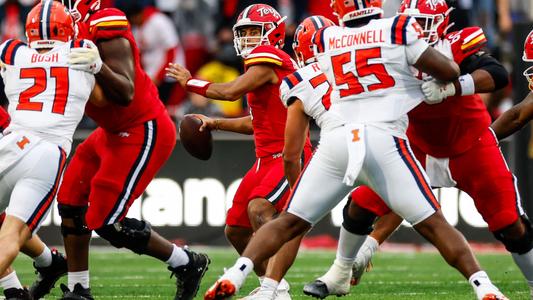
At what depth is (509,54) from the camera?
13.5 m

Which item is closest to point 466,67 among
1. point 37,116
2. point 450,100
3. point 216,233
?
point 450,100

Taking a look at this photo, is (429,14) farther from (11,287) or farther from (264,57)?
(11,287)

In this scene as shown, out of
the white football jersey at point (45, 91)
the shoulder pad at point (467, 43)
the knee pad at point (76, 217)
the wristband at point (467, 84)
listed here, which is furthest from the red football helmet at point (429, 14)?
the knee pad at point (76, 217)

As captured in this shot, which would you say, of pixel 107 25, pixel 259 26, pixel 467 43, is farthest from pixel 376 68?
pixel 259 26

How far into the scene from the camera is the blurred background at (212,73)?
37.8 feet

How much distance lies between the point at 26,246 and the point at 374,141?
7.98ft

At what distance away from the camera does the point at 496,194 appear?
668 centimetres

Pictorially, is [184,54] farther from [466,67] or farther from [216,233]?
[466,67]

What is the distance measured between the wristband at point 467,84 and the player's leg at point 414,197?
60 cm

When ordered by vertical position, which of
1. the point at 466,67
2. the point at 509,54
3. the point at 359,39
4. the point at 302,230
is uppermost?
the point at 359,39

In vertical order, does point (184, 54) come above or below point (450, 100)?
below

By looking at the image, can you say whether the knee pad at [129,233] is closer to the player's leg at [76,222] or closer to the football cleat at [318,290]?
the player's leg at [76,222]

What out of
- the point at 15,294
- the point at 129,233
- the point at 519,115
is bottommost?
the point at 15,294

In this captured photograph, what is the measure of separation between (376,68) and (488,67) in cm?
95
